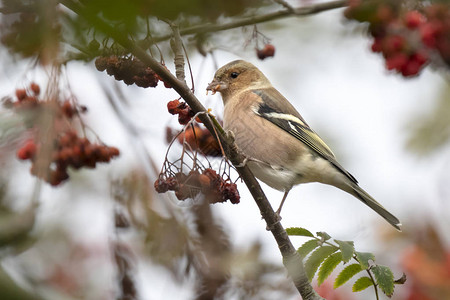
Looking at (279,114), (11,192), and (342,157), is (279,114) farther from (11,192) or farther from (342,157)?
(11,192)

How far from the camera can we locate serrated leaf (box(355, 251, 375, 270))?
8.05ft

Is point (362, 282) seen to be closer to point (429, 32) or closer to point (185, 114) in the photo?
point (185, 114)

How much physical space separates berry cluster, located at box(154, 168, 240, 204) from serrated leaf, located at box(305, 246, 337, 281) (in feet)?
2.14

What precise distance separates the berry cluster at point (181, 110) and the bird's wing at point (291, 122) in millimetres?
1968

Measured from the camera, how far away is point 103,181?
4789 mm

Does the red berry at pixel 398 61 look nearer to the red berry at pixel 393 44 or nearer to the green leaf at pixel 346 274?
the red berry at pixel 393 44

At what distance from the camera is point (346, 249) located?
2.45 meters

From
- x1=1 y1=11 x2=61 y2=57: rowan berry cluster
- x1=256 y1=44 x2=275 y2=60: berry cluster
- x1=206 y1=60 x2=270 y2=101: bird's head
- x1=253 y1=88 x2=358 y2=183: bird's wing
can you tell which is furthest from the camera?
x1=206 y1=60 x2=270 y2=101: bird's head

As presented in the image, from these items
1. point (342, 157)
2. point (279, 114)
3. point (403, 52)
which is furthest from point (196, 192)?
point (342, 157)

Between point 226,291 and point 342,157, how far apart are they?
3.67 m

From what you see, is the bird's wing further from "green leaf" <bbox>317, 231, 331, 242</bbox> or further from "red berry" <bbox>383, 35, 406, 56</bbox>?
"green leaf" <bbox>317, 231, 331, 242</bbox>

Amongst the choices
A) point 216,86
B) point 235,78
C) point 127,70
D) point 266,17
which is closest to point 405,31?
point 266,17

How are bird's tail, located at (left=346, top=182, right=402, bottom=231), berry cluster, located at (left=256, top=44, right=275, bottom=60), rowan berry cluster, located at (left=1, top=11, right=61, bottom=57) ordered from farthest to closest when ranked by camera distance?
bird's tail, located at (left=346, top=182, right=402, bottom=231) → berry cluster, located at (left=256, top=44, right=275, bottom=60) → rowan berry cluster, located at (left=1, top=11, right=61, bottom=57)

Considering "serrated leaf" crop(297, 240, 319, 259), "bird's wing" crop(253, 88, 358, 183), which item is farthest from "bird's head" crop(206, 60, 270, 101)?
"serrated leaf" crop(297, 240, 319, 259)
